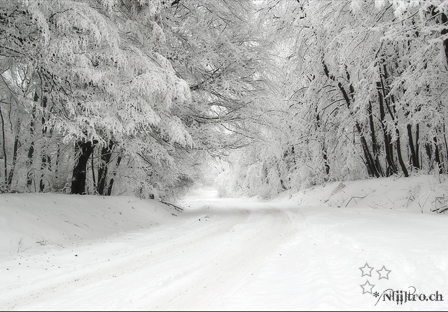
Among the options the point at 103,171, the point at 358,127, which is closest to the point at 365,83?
the point at 358,127

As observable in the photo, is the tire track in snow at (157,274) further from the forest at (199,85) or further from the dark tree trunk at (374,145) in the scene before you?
the dark tree trunk at (374,145)

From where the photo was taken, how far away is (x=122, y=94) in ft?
20.0

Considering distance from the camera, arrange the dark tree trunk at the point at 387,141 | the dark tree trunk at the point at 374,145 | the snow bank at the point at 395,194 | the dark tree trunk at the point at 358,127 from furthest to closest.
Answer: the dark tree trunk at the point at 358,127
the dark tree trunk at the point at 374,145
the dark tree trunk at the point at 387,141
the snow bank at the point at 395,194

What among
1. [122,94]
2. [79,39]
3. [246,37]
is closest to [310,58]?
[246,37]

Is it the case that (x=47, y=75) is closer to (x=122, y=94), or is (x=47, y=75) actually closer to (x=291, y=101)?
(x=122, y=94)

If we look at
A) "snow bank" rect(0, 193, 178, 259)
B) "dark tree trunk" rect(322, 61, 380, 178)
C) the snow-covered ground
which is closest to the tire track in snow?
the snow-covered ground

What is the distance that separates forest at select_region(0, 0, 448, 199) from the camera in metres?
5.59

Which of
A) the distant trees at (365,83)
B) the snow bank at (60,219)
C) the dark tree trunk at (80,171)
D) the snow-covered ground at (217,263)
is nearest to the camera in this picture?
the snow-covered ground at (217,263)

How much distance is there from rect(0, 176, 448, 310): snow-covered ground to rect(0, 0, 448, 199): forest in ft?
6.92

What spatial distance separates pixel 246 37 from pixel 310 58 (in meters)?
2.71

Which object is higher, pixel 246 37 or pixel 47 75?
pixel 246 37

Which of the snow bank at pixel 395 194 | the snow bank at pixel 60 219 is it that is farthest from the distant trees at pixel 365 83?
the snow bank at pixel 60 219

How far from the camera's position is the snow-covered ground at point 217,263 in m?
2.70

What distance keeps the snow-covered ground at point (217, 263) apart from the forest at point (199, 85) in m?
2.11
